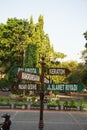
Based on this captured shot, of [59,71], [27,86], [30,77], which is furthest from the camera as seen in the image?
[59,71]

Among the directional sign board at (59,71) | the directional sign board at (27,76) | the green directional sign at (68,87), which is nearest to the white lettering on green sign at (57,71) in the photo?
the directional sign board at (59,71)

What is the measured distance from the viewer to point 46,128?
28.6 meters

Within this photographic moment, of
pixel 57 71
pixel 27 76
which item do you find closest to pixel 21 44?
pixel 57 71

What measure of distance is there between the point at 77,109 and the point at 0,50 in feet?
93.1

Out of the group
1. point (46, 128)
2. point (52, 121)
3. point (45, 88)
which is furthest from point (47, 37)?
point (45, 88)

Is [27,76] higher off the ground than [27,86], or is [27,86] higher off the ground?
[27,76]

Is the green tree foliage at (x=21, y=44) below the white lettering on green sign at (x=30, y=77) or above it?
above

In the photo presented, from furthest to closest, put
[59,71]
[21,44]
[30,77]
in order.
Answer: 1. [21,44]
2. [59,71]
3. [30,77]

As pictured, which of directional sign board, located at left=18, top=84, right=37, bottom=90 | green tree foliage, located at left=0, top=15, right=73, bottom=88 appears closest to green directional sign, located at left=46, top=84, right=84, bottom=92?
directional sign board, located at left=18, top=84, right=37, bottom=90

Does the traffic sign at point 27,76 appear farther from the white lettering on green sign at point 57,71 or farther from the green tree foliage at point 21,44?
the green tree foliage at point 21,44

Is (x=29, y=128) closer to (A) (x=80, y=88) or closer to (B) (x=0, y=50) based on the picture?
(A) (x=80, y=88)

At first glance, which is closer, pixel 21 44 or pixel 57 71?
pixel 57 71

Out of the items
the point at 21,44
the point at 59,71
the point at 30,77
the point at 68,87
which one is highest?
the point at 21,44

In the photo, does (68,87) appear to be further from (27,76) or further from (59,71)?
(27,76)
